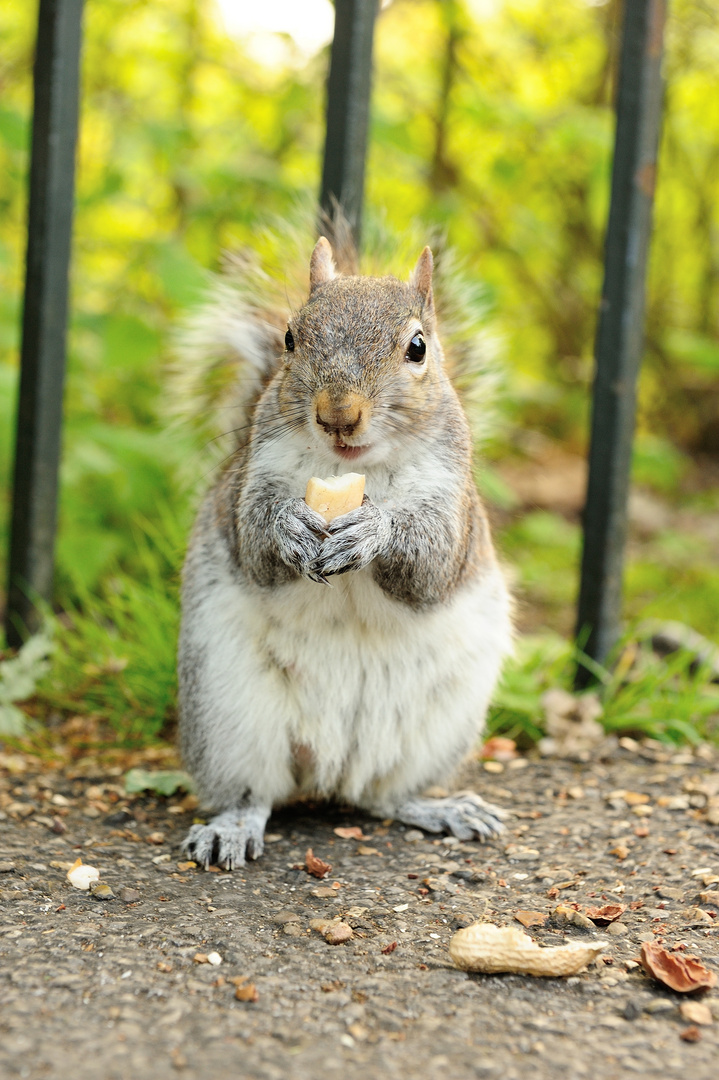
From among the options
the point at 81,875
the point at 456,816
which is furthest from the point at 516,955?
the point at 81,875

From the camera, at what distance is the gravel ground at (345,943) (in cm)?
117

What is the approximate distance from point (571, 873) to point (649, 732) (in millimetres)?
796

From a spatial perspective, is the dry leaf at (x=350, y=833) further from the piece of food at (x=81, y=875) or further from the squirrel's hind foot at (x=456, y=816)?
the piece of food at (x=81, y=875)

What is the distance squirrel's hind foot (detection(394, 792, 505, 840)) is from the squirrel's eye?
84 centimetres

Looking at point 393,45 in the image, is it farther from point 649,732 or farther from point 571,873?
point 571,873

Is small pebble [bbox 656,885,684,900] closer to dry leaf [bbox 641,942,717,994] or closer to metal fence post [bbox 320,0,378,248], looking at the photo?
dry leaf [bbox 641,942,717,994]

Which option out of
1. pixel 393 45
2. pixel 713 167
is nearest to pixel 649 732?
pixel 713 167

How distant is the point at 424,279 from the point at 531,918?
1.05 metres

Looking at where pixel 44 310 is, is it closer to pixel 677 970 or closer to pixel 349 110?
pixel 349 110

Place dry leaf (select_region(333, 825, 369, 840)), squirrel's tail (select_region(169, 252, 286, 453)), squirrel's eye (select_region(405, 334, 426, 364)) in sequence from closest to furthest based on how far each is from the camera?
1. squirrel's eye (select_region(405, 334, 426, 364))
2. dry leaf (select_region(333, 825, 369, 840))
3. squirrel's tail (select_region(169, 252, 286, 453))

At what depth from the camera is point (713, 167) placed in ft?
17.3

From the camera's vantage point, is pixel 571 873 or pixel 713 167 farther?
pixel 713 167

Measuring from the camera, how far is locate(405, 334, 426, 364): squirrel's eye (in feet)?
5.56

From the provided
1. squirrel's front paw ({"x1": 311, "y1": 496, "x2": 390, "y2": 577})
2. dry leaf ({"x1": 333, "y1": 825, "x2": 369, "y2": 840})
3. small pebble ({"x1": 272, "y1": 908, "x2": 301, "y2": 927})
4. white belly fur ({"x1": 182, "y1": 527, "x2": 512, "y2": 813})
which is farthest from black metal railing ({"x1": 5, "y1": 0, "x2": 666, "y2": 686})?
small pebble ({"x1": 272, "y1": 908, "x2": 301, "y2": 927})
